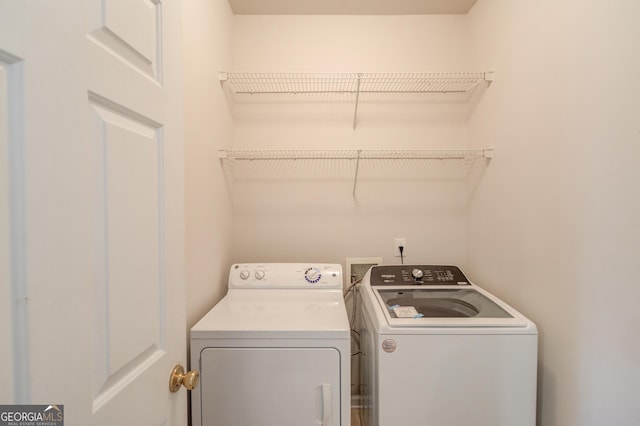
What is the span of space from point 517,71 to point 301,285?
1637mm

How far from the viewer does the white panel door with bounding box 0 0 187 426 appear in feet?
1.34

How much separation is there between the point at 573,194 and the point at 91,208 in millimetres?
1540

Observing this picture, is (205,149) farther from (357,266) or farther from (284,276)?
(357,266)

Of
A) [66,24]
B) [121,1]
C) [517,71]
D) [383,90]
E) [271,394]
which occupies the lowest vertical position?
[271,394]

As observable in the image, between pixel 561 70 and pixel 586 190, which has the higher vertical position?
pixel 561 70

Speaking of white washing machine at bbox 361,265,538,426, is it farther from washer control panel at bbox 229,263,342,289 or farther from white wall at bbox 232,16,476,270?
white wall at bbox 232,16,476,270

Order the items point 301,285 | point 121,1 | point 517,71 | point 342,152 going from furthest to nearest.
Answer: point 342,152
point 301,285
point 517,71
point 121,1

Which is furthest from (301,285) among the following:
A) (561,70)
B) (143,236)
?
(561,70)

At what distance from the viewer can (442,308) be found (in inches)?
60.8

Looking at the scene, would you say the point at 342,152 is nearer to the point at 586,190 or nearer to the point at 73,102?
the point at 586,190

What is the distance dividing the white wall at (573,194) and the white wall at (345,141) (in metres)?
0.42

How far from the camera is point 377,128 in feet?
6.53

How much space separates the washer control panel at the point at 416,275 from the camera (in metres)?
1.75

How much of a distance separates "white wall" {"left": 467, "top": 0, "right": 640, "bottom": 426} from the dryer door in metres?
0.94
